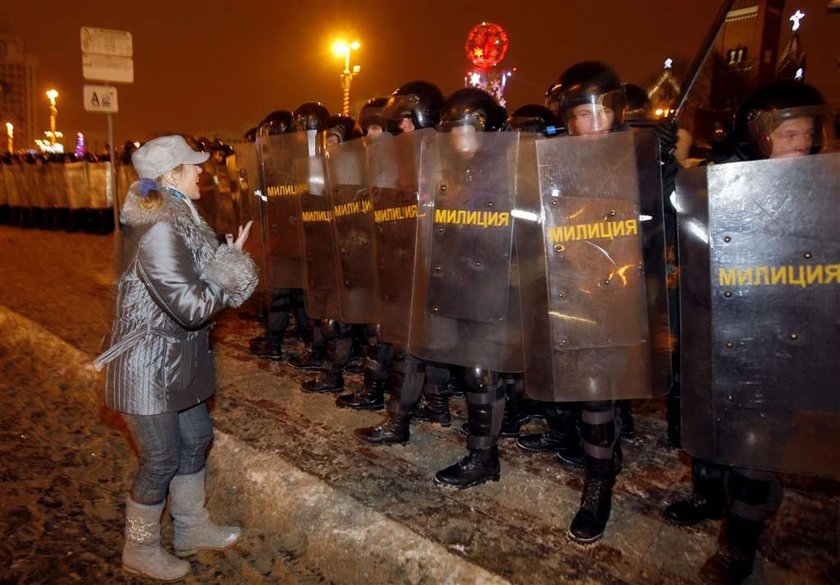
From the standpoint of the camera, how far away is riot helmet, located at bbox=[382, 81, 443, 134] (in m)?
3.64

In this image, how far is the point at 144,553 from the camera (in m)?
2.70

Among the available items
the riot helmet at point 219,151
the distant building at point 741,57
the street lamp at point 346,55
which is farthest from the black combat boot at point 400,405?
the street lamp at point 346,55

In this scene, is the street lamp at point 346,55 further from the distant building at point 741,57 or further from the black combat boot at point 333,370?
the black combat boot at point 333,370

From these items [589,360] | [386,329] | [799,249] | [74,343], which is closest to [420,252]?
[386,329]

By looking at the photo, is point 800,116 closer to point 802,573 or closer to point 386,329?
point 802,573

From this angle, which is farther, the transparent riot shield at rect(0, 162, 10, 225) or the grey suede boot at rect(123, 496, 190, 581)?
the transparent riot shield at rect(0, 162, 10, 225)

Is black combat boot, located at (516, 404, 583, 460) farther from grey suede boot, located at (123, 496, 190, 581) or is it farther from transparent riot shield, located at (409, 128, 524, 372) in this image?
grey suede boot, located at (123, 496, 190, 581)

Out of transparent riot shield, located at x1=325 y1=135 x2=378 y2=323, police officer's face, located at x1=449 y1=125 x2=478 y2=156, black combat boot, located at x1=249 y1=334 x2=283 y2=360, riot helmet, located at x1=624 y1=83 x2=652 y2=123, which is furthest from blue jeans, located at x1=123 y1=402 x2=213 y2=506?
riot helmet, located at x1=624 y1=83 x2=652 y2=123

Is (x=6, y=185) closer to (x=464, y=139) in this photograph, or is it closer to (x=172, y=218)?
(x=172, y=218)

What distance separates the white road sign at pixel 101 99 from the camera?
7.06 metres

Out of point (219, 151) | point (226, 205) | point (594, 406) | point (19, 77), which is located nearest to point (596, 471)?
point (594, 406)

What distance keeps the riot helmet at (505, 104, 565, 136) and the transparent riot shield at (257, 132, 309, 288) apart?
5.37 ft

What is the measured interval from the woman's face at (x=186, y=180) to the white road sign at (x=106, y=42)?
5719 millimetres

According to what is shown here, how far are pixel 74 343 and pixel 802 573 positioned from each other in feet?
19.4
